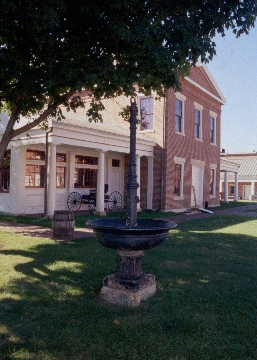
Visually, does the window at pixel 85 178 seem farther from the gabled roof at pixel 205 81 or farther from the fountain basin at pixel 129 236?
the fountain basin at pixel 129 236

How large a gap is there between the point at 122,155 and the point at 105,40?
39.1ft

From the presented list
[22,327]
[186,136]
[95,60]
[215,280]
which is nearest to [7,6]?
[95,60]

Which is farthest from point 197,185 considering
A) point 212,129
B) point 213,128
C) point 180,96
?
point 180,96

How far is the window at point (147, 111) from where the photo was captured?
17.2 meters

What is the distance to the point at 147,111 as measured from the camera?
17.4 metres

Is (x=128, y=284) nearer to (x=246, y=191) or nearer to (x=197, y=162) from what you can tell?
(x=197, y=162)

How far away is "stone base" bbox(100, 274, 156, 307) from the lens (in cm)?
457

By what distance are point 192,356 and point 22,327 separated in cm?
185

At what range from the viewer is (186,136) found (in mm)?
18766

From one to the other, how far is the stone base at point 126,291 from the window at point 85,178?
1202 centimetres

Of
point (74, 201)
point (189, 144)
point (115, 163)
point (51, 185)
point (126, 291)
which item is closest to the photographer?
point (126, 291)

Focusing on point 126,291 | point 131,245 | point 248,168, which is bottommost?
point 126,291

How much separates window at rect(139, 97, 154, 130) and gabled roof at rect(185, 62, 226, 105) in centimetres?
276

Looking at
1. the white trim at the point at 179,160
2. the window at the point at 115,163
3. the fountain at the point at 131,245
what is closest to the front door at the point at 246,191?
the white trim at the point at 179,160
